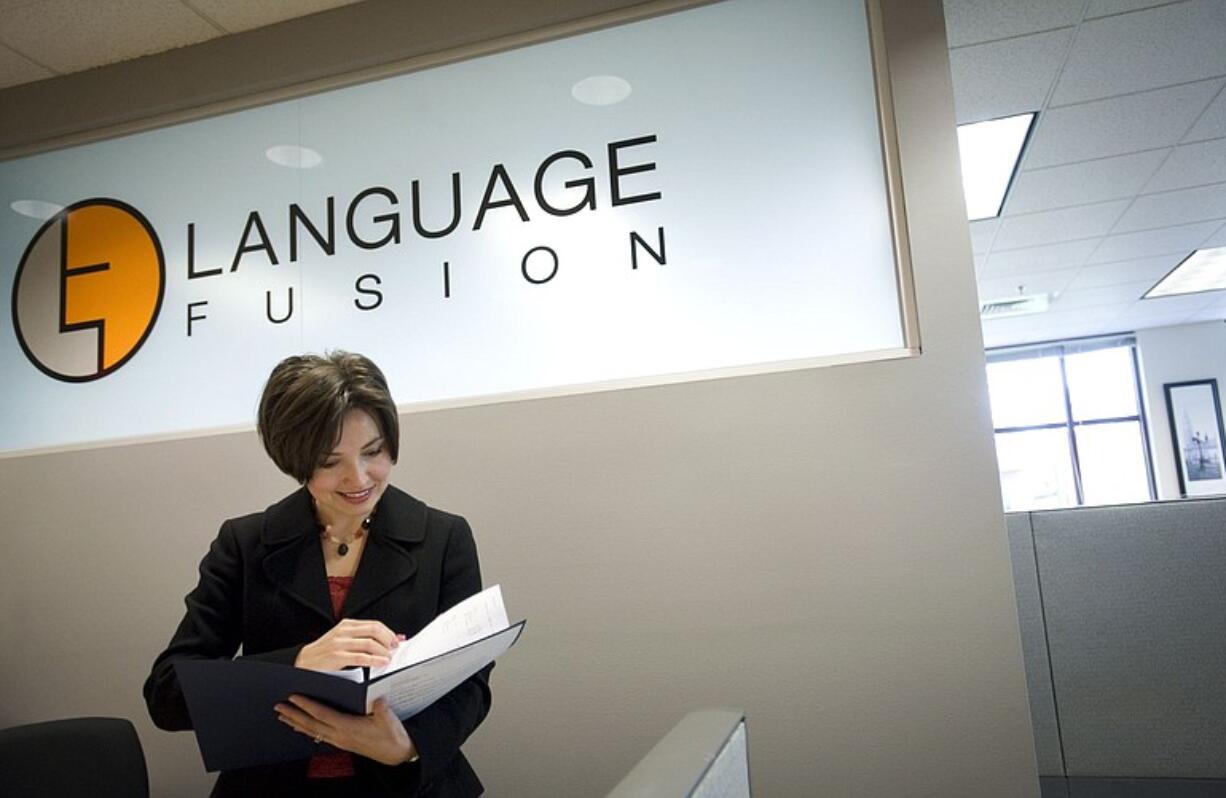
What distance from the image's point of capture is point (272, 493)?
8.13 ft

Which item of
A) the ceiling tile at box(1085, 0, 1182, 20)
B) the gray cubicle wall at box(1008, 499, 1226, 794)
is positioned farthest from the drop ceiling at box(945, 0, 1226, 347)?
the gray cubicle wall at box(1008, 499, 1226, 794)

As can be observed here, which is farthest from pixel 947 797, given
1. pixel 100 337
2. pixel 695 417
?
pixel 100 337

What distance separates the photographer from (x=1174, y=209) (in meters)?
5.00

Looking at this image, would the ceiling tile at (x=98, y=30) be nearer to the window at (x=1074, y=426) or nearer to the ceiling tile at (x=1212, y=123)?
the ceiling tile at (x=1212, y=123)

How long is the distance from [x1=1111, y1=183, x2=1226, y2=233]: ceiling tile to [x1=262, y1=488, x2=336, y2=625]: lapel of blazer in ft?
16.4

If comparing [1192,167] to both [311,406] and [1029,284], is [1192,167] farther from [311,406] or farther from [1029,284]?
[311,406]

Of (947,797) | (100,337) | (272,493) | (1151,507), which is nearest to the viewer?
(947,797)

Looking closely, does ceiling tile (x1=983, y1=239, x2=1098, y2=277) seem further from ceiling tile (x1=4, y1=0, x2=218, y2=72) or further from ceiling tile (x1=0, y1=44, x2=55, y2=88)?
ceiling tile (x1=0, y1=44, x2=55, y2=88)

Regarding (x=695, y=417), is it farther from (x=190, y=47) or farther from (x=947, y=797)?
(x=190, y=47)

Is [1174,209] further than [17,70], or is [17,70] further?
[1174,209]

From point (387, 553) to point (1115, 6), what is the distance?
9.67 feet

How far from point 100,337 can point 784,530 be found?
90.7 inches

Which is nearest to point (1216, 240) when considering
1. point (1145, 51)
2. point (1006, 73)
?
point (1145, 51)

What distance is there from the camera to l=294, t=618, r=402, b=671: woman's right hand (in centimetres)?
117
